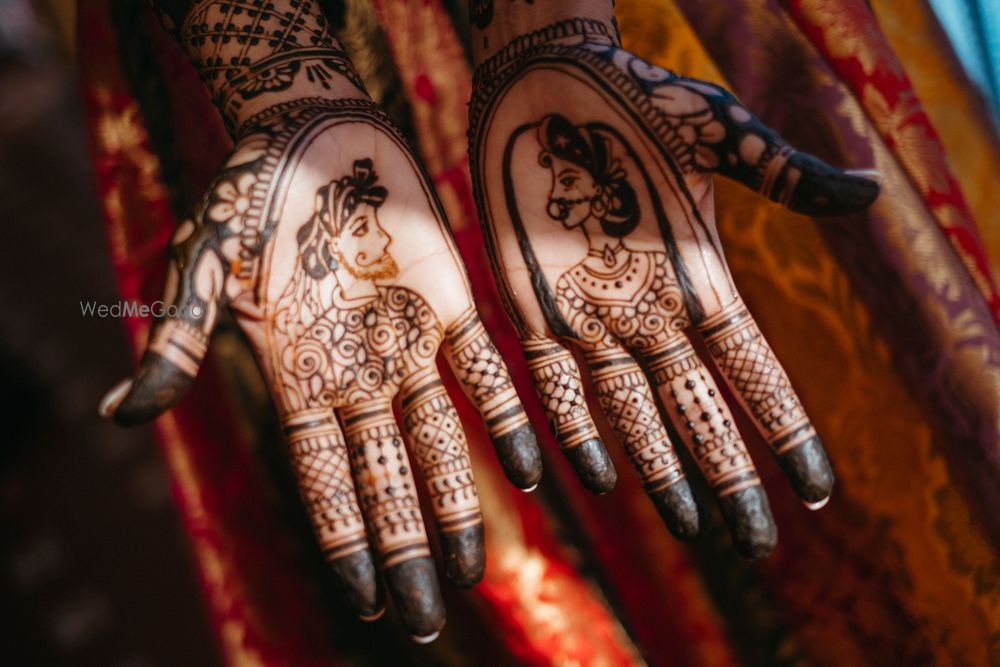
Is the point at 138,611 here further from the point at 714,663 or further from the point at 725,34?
the point at 725,34

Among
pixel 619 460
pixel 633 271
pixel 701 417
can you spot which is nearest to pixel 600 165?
pixel 633 271

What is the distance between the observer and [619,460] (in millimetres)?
950

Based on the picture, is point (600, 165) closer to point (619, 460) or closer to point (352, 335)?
point (352, 335)

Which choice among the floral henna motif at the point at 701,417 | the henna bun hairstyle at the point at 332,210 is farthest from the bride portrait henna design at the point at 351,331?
the floral henna motif at the point at 701,417

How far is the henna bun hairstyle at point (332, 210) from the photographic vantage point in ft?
2.19

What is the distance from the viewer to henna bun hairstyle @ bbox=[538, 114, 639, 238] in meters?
0.70

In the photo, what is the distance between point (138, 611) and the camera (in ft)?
3.52

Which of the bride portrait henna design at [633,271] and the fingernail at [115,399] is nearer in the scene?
the fingernail at [115,399]

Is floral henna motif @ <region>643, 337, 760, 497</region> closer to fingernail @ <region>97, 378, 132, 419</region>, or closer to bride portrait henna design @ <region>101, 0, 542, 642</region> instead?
bride portrait henna design @ <region>101, 0, 542, 642</region>

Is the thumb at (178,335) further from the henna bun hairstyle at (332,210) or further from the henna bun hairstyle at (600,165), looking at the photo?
the henna bun hairstyle at (600,165)

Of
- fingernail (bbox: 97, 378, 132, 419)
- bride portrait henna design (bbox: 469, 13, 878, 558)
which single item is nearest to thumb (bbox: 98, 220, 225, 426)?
fingernail (bbox: 97, 378, 132, 419)

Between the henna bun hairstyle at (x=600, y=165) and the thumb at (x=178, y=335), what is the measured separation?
39 cm

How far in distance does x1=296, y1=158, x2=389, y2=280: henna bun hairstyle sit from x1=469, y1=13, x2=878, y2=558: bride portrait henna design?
15 centimetres

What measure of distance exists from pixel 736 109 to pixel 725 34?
14.9 inches
